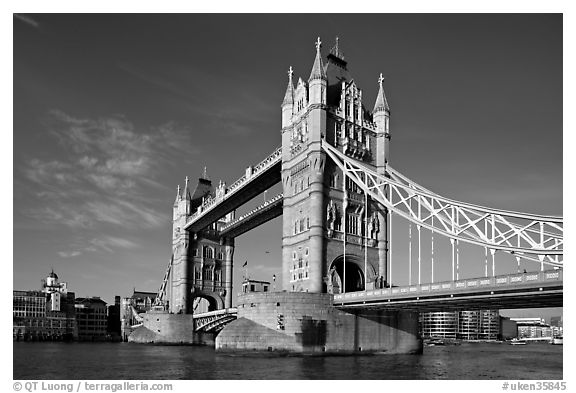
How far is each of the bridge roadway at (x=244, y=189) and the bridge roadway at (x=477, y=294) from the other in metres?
26.3

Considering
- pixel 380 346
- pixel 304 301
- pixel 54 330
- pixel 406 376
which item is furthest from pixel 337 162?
pixel 54 330

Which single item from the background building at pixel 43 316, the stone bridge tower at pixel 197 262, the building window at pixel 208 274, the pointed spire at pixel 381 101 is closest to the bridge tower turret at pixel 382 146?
the pointed spire at pixel 381 101

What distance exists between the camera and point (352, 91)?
264ft

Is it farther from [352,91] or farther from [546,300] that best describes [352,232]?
[546,300]

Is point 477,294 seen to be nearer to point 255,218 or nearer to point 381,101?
point 381,101

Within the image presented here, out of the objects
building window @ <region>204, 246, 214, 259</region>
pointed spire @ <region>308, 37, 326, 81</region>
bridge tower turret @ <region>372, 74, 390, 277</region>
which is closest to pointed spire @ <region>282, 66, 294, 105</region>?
pointed spire @ <region>308, 37, 326, 81</region>

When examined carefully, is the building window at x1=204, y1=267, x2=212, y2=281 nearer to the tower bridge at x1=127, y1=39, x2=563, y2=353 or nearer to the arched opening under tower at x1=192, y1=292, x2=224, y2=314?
the arched opening under tower at x1=192, y1=292, x2=224, y2=314

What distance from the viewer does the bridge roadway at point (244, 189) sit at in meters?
87.7

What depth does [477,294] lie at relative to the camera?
169 ft

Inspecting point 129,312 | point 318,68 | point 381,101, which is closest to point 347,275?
point 381,101

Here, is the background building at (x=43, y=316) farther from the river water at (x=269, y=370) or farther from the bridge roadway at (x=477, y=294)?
the bridge roadway at (x=477, y=294)

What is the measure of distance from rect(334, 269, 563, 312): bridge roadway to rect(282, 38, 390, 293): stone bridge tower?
927 centimetres

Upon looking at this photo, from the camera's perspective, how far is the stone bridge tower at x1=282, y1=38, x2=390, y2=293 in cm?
7369

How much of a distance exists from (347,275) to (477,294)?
29.9m
